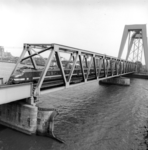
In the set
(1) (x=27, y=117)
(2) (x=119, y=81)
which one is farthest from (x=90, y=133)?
(2) (x=119, y=81)

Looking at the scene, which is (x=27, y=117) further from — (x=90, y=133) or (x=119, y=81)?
(x=119, y=81)

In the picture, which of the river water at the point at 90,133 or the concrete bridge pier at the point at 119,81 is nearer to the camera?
the river water at the point at 90,133

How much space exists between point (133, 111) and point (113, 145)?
1158 centimetres

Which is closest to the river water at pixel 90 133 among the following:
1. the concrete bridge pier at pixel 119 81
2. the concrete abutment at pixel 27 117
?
the concrete abutment at pixel 27 117

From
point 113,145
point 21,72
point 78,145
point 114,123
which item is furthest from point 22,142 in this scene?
point 114,123

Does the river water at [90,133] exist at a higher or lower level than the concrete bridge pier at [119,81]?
lower

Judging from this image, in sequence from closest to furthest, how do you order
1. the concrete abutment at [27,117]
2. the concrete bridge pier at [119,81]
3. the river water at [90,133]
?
1. the river water at [90,133]
2. the concrete abutment at [27,117]
3. the concrete bridge pier at [119,81]

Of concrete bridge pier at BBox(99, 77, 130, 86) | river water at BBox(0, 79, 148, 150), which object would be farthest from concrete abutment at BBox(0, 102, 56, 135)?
concrete bridge pier at BBox(99, 77, 130, 86)

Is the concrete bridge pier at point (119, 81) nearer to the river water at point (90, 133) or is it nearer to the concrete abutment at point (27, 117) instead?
the river water at point (90, 133)

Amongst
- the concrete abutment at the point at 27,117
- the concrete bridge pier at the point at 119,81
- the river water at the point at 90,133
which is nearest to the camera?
the river water at the point at 90,133

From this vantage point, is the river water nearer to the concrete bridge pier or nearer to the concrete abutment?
the concrete abutment

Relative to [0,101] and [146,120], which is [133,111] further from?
[0,101]

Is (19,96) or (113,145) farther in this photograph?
(113,145)

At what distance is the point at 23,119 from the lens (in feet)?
41.2
